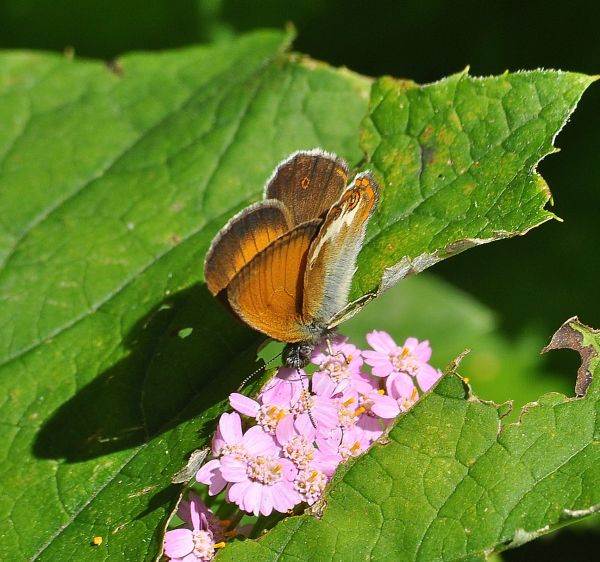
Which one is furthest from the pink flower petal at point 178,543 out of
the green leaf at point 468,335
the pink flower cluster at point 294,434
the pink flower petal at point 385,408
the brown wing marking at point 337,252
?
the green leaf at point 468,335

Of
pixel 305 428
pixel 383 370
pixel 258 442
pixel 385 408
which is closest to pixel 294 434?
pixel 305 428

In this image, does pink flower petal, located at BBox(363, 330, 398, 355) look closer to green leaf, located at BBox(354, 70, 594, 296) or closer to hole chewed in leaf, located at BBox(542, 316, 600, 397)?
green leaf, located at BBox(354, 70, 594, 296)

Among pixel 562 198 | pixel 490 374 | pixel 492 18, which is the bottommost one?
pixel 490 374

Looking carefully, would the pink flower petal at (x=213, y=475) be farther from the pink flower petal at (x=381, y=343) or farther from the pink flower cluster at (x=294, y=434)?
the pink flower petal at (x=381, y=343)

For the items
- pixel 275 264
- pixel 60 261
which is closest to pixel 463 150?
pixel 275 264

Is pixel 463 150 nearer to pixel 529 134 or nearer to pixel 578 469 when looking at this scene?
pixel 529 134

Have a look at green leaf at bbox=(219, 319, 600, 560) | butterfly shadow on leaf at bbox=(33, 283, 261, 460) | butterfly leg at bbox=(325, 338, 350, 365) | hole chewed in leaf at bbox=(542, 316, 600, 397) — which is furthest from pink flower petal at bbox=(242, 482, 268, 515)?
hole chewed in leaf at bbox=(542, 316, 600, 397)
